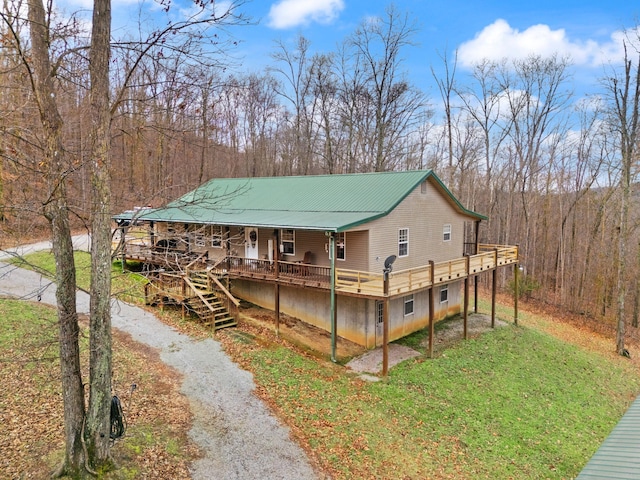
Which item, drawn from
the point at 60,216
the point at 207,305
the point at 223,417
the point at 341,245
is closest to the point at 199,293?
the point at 207,305

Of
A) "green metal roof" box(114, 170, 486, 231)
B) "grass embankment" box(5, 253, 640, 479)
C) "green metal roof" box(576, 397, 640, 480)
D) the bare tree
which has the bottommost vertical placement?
"grass embankment" box(5, 253, 640, 479)

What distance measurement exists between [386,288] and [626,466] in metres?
7.75

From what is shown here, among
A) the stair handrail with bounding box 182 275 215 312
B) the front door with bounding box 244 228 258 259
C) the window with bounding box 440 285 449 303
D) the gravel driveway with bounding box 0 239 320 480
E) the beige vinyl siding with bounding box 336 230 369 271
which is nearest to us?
the gravel driveway with bounding box 0 239 320 480

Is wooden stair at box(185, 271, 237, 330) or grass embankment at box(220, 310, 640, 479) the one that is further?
wooden stair at box(185, 271, 237, 330)

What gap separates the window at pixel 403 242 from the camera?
17062 mm

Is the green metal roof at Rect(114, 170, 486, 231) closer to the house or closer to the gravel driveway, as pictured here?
the house

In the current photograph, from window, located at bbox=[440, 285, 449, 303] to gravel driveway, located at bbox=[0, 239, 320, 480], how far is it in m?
11.2

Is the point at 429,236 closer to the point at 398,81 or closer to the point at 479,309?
the point at 479,309

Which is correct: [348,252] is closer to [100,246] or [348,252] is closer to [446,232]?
[446,232]

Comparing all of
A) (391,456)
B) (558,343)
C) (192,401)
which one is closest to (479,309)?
(558,343)

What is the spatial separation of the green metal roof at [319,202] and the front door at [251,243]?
0.90 m

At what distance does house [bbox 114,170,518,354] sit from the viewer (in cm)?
1504

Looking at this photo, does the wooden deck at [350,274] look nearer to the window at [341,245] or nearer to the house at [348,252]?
the house at [348,252]

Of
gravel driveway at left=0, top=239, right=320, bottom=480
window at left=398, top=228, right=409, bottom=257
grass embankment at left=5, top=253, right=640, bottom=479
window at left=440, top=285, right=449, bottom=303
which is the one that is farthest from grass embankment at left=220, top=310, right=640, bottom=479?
window at left=398, top=228, right=409, bottom=257
